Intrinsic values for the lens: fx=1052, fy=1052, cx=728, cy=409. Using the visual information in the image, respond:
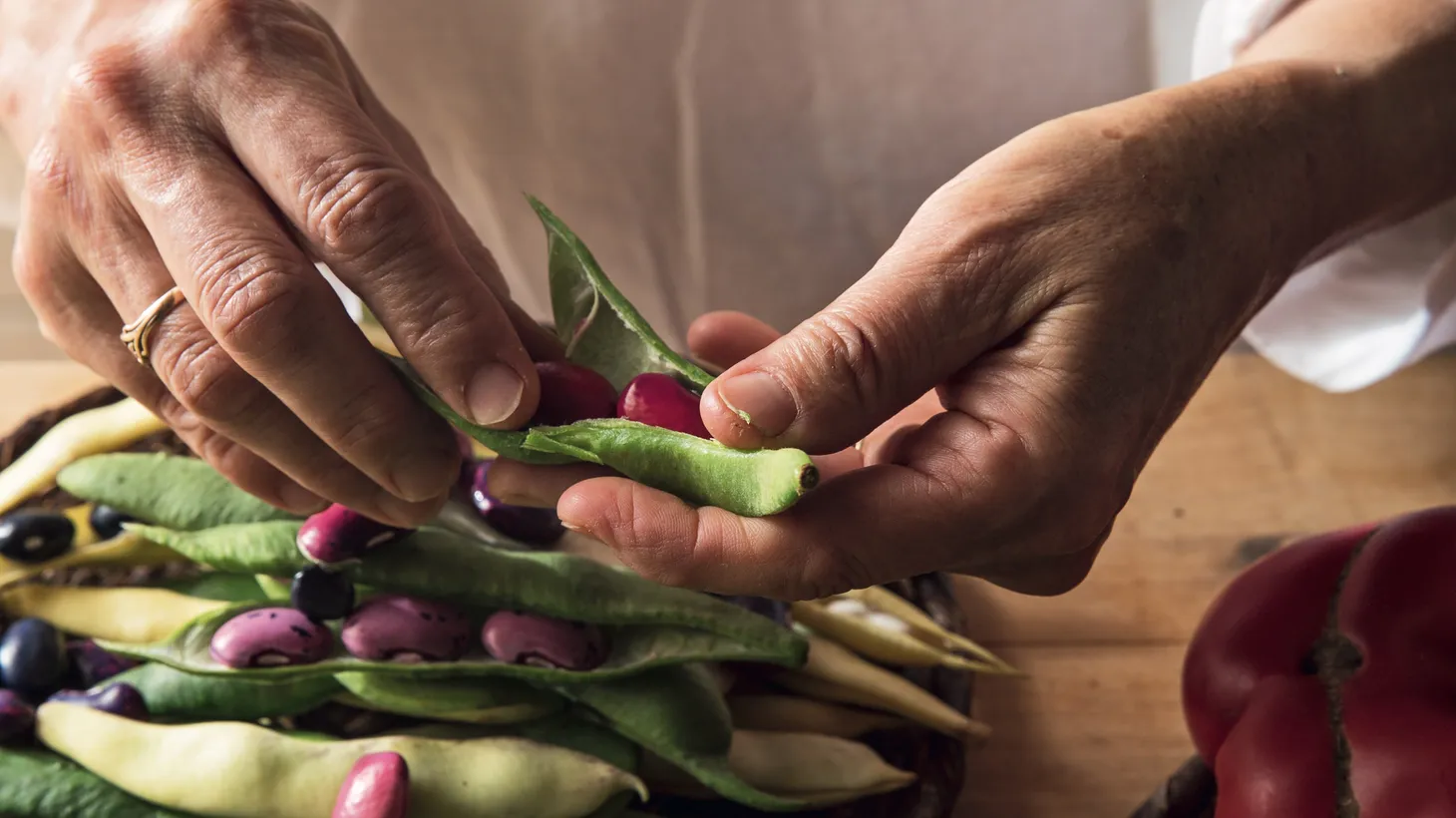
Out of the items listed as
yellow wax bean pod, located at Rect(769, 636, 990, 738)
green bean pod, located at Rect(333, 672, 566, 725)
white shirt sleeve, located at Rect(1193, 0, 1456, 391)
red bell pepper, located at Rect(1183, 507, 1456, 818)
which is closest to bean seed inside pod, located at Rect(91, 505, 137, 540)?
green bean pod, located at Rect(333, 672, 566, 725)

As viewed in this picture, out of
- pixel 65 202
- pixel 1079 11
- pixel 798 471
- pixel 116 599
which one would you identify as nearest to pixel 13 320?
pixel 116 599

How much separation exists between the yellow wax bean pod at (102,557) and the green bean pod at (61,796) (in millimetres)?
219

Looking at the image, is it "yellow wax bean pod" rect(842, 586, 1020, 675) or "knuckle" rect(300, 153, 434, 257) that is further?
"yellow wax bean pod" rect(842, 586, 1020, 675)

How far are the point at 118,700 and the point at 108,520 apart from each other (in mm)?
239

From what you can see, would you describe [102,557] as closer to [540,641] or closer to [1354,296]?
[540,641]

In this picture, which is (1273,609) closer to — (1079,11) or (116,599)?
(1079,11)

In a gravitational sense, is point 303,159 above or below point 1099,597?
above

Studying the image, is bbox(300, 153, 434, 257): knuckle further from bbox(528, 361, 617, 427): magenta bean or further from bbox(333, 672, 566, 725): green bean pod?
bbox(333, 672, 566, 725): green bean pod

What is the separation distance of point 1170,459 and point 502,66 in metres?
1.07

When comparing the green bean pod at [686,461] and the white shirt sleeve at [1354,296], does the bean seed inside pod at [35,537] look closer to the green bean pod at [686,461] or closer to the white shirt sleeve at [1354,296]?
the green bean pod at [686,461]

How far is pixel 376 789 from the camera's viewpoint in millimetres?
885

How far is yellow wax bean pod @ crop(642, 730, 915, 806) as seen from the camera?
39.8 inches

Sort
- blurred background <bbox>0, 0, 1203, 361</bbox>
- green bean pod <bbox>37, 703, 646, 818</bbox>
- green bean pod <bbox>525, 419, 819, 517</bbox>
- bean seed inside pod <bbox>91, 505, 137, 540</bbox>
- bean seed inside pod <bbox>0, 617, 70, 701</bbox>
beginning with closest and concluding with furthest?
1. green bean pod <bbox>525, 419, 819, 517</bbox>
2. green bean pod <bbox>37, 703, 646, 818</bbox>
3. bean seed inside pod <bbox>0, 617, 70, 701</bbox>
4. bean seed inside pod <bbox>91, 505, 137, 540</bbox>
5. blurred background <bbox>0, 0, 1203, 361</bbox>

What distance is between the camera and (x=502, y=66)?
1.39 meters
